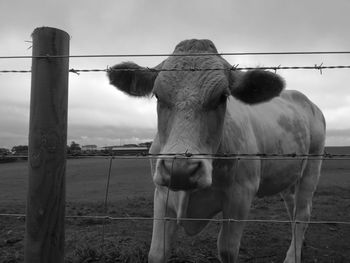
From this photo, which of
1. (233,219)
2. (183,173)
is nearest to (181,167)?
(183,173)

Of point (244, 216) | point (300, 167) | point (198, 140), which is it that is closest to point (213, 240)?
point (300, 167)

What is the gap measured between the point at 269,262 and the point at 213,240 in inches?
37.5

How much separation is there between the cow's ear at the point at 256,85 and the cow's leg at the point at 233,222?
0.89m

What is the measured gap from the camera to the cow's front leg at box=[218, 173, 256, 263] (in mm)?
3721

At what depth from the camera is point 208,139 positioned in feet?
9.61

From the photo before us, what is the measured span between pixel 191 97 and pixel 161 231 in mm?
1424

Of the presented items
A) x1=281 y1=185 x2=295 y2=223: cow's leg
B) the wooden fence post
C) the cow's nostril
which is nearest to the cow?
the cow's nostril

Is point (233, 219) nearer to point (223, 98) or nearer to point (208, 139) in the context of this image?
point (208, 139)

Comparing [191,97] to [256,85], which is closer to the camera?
[191,97]

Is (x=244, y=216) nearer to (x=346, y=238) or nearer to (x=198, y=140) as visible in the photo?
(x=198, y=140)

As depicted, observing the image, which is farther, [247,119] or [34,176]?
→ [247,119]

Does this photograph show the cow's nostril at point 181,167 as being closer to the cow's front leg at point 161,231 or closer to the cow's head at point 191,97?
the cow's head at point 191,97

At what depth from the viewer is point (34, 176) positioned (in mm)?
2080

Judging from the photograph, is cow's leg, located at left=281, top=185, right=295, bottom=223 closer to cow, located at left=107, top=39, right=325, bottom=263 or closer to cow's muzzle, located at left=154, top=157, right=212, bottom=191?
cow, located at left=107, top=39, right=325, bottom=263
